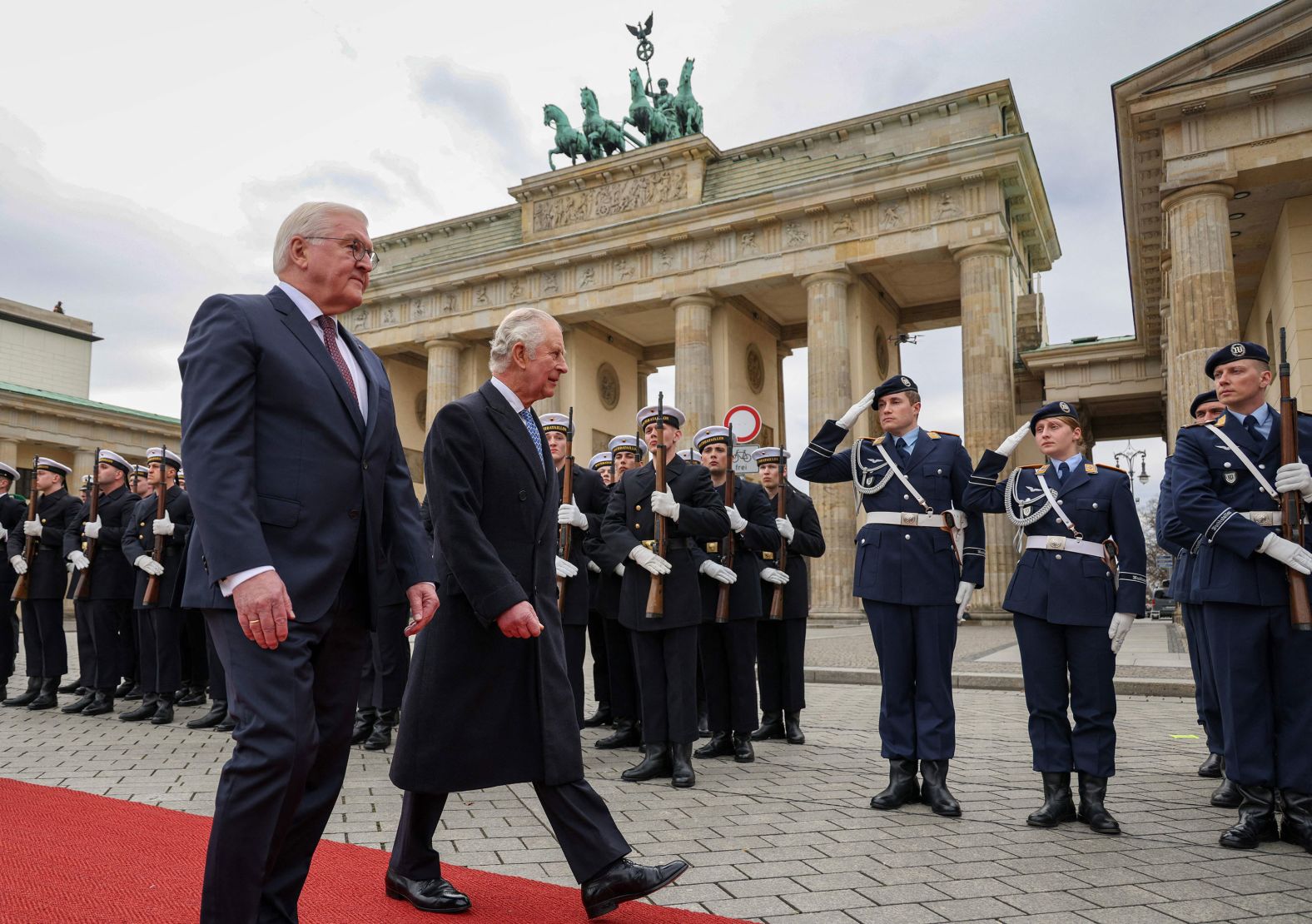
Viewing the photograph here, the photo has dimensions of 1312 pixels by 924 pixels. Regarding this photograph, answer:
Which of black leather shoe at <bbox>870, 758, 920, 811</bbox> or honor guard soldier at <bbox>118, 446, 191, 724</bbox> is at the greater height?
honor guard soldier at <bbox>118, 446, 191, 724</bbox>

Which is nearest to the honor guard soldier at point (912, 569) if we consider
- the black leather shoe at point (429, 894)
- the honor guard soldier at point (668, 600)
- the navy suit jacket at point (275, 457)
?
the honor guard soldier at point (668, 600)

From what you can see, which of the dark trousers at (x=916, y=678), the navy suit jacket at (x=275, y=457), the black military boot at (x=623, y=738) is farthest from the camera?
the black military boot at (x=623, y=738)

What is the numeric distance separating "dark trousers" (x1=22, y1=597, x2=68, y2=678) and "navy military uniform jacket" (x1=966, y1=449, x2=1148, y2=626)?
8.09 meters

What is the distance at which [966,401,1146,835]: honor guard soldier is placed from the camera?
482 cm

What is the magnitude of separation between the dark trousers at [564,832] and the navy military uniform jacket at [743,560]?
3.45 metres

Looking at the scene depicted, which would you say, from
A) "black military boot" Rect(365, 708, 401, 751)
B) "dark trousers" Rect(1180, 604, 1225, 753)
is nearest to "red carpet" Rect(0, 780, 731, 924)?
"black military boot" Rect(365, 708, 401, 751)

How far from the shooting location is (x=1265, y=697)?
4656mm

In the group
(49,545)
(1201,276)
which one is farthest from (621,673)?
(1201,276)

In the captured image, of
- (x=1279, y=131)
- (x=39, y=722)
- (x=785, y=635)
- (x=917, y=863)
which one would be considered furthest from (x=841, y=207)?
(x=917, y=863)

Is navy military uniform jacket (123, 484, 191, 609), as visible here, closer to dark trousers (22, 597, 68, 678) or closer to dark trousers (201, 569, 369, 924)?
dark trousers (22, 597, 68, 678)

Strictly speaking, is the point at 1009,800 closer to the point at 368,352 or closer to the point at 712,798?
the point at 712,798

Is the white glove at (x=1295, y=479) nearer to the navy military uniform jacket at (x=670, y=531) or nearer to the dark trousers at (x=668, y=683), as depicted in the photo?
the navy military uniform jacket at (x=670, y=531)

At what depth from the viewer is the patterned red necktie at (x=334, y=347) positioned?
9.89 ft

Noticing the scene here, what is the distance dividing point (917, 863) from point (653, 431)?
10.2 ft
